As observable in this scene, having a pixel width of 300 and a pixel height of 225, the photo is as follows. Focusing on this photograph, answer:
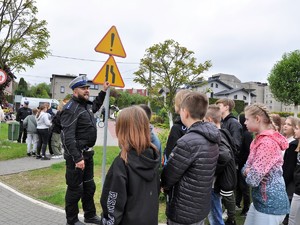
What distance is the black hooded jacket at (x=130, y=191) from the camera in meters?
2.37

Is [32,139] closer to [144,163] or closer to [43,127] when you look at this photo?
[43,127]

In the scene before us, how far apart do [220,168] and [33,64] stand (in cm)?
1228

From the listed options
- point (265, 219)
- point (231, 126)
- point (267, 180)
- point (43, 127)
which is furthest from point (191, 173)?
point (43, 127)

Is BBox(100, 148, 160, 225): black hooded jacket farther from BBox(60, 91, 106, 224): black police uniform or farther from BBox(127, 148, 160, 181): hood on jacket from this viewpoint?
BBox(60, 91, 106, 224): black police uniform

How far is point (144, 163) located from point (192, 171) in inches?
18.8

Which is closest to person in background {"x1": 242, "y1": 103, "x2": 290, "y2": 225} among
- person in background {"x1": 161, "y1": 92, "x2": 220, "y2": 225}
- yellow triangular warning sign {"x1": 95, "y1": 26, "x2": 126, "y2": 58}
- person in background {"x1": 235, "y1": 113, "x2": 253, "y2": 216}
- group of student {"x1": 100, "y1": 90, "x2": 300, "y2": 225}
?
group of student {"x1": 100, "y1": 90, "x2": 300, "y2": 225}

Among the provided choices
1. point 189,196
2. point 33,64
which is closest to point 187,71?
point 33,64

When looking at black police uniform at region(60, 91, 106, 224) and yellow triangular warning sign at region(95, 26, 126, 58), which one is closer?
black police uniform at region(60, 91, 106, 224)

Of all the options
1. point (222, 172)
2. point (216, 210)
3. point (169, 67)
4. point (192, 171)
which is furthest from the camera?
point (169, 67)

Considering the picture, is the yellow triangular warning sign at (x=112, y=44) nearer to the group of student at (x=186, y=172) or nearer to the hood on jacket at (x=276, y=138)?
the group of student at (x=186, y=172)

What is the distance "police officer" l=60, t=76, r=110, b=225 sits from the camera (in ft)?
13.8

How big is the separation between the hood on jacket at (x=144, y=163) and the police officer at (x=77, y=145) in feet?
6.27

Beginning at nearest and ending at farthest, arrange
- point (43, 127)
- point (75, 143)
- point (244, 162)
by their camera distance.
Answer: point (75, 143), point (244, 162), point (43, 127)

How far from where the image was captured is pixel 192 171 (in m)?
2.62
